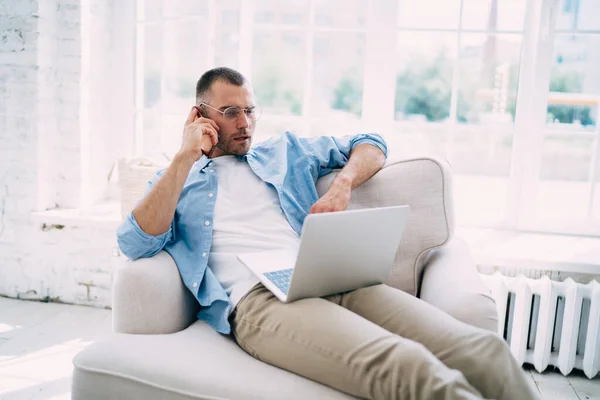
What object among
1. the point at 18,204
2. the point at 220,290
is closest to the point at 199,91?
the point at 220,290

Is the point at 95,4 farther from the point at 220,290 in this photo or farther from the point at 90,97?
the point at 220,290

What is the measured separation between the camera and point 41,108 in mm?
2824

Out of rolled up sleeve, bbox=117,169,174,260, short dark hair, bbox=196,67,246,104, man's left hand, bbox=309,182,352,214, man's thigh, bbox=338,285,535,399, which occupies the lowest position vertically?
man's thigh, bbox=338,285,535,399

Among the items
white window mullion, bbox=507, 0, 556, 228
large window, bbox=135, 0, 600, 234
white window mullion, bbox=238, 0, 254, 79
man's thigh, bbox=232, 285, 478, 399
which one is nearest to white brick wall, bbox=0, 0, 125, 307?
large window, bbox=135, 0, 600, 234

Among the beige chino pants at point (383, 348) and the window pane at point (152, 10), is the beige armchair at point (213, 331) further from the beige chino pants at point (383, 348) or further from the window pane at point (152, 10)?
the window pane at point (152, 10)

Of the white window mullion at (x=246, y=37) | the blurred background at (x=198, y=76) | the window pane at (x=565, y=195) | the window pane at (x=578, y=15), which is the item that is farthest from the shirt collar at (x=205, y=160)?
the window pane at (x=578, y=15)

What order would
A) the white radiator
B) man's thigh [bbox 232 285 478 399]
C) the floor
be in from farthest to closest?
1. the white radiator
2. the floor
3. man's thigh [bbox 232 285 478 399]

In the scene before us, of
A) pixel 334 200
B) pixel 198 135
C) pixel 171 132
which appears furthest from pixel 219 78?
pixel 171 132

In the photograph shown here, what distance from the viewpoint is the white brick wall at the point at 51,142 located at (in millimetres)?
2807

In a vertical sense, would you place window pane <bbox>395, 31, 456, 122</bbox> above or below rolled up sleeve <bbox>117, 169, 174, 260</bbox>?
above

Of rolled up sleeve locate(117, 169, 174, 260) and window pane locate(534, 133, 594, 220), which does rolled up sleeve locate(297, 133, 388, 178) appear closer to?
rolled up sleeve locate(117, 169, 174, 260)

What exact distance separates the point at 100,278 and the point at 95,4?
139cm

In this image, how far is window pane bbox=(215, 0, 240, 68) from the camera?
9.53 ft

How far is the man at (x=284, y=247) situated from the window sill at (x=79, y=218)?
3.57ft
